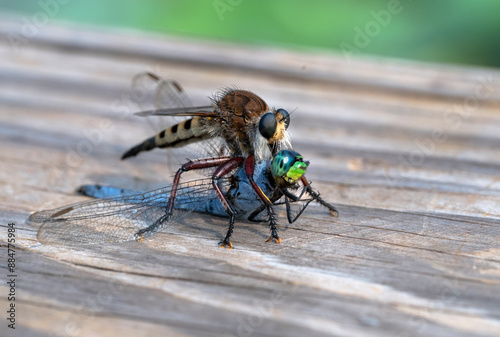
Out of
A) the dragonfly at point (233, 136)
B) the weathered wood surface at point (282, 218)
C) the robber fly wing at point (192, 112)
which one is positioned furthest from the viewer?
the robber fly wing at point (192, 112)

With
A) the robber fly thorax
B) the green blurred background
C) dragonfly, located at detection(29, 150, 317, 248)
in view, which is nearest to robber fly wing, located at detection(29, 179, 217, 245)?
dragonfly, located at detection(29, 150, 317, 248)

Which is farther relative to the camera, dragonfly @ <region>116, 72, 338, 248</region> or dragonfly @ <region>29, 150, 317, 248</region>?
dragonfly @ <region>116, 72, 338, 248</region>

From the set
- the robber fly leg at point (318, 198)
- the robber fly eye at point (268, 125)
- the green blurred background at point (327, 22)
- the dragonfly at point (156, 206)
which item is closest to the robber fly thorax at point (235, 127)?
the robber fly eye at point (268, 125)

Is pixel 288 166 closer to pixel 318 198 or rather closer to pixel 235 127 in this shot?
pixel 318 198

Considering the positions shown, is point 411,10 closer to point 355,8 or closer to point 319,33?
point 355,8

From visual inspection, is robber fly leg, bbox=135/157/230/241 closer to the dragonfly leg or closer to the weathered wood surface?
the weathered wood surface

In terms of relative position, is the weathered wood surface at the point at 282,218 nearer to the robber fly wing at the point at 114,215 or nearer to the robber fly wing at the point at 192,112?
the robber fly wing at the point at 114,215

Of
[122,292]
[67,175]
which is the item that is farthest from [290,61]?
[122,292]
